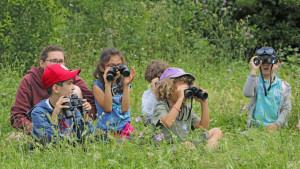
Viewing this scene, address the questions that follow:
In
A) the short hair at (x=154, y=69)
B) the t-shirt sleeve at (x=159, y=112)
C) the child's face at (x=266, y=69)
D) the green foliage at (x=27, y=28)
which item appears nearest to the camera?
the t-shirt sleeve at (x=159, y=112)

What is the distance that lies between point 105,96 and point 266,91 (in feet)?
5.77

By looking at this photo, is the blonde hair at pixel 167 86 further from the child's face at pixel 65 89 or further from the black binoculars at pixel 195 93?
the child's face at pixel 65 89

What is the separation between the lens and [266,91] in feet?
14.9

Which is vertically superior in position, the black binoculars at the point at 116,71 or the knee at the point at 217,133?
the black binoculars at the point at 116,71

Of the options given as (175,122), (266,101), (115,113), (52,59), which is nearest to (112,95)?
(115,113)

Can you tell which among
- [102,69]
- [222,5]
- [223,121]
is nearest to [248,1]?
[222,5]

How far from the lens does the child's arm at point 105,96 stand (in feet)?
13.1

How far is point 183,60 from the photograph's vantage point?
8445mm

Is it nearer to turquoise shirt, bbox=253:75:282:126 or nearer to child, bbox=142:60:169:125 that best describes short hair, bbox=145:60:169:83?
child, bbox=142:60:169:125

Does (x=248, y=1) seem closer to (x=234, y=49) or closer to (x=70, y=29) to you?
(x=234, y=49)

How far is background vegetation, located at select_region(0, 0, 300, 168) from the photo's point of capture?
3.33 meters

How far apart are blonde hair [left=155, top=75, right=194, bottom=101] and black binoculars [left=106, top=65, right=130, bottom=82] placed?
35cm

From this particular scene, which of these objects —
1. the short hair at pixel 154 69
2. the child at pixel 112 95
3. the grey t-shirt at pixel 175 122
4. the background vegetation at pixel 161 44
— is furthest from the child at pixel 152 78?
the grey t-shirt at pixel 175 122

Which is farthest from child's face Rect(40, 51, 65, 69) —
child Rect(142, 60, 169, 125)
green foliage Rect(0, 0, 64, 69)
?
green foliage Rect(0, 0, 64, 69)
